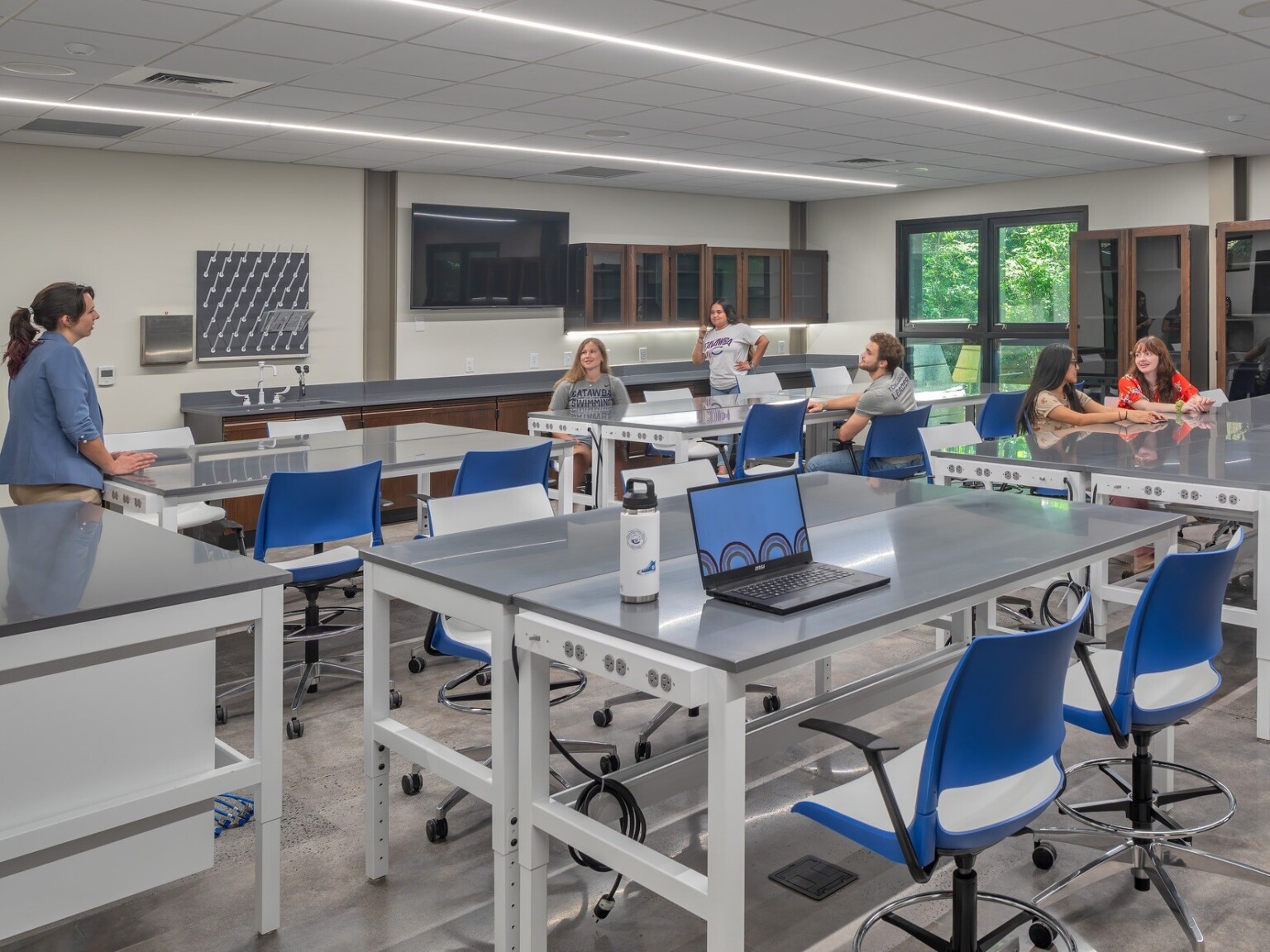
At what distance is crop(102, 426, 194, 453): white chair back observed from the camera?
503cm

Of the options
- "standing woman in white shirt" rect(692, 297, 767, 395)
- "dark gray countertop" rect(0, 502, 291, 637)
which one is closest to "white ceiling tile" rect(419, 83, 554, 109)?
"dark gray countertop" rect(0, 502, 291, 637)

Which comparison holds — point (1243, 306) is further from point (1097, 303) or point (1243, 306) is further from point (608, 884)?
point (608, 884)

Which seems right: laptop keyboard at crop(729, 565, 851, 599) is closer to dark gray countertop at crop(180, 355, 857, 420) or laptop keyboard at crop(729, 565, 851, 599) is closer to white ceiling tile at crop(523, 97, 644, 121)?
white ceiling tile at crop(523, 97, 644, 121)

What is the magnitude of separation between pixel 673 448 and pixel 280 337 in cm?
336

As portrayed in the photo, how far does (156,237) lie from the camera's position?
7.15 meters

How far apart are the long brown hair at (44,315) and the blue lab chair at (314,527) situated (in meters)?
0.99

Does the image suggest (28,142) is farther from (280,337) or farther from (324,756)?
(324,756)

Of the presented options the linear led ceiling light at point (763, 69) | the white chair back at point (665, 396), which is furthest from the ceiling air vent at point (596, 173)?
the linear led ceiling light at point (763, 69)

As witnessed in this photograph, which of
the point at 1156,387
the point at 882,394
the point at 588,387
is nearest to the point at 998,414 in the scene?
the point at 1156,387

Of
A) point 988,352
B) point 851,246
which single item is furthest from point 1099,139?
point 851,246

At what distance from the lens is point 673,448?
19.4 feet

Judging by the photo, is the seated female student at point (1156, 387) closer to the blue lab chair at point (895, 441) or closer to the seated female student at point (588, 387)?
the blue lab chair at point (895, 441)

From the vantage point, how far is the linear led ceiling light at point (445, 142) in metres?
5.60

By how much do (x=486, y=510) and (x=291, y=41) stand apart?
7.60 feet
